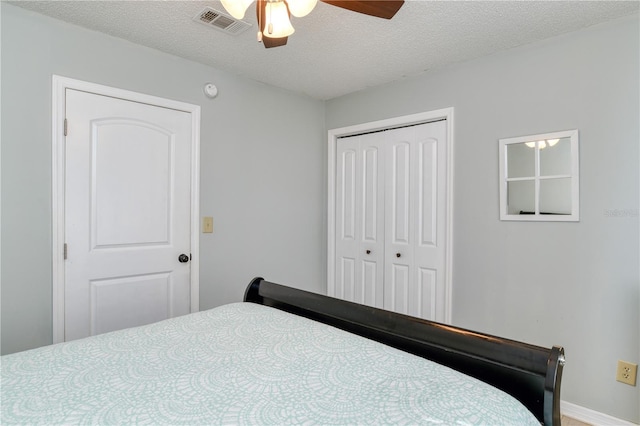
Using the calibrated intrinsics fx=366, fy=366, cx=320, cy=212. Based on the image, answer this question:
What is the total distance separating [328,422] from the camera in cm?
86

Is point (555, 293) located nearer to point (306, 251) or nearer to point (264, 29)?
point (306, 251)

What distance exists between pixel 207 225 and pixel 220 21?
137 centimetres

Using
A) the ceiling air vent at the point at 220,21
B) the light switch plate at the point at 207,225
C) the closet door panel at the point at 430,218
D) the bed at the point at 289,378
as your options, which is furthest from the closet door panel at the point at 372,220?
the bed at the point at 289,378

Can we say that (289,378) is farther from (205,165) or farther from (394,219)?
(394,219)

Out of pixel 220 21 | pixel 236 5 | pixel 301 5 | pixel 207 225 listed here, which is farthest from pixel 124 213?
pixel 301 5

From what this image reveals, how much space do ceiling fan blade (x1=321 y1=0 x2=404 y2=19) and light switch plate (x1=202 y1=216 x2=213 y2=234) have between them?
1784mm

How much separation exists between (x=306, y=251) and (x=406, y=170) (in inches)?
46.6

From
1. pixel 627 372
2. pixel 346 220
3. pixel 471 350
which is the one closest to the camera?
pixel 471 350

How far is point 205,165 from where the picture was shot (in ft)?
8.87

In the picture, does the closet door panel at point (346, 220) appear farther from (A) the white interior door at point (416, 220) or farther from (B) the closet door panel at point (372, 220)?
(A) the white interior door at point (416, 220)

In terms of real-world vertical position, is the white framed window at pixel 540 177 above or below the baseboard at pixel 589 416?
above

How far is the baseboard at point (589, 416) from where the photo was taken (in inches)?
79.5

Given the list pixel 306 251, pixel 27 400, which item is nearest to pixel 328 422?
pixel 27 400

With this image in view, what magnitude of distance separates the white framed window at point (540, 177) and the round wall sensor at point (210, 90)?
2.05 m
